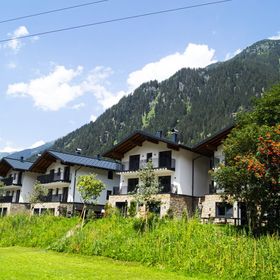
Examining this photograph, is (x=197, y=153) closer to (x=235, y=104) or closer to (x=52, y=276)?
(x=52, y=276)

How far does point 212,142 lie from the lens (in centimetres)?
3547

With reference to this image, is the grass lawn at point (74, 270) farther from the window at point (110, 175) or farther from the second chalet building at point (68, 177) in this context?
the window at point (110, 175)

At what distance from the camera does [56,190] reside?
164 ft

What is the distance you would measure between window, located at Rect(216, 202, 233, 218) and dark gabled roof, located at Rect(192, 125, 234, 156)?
543 cm

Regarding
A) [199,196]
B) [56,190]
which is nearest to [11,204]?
[56,190]

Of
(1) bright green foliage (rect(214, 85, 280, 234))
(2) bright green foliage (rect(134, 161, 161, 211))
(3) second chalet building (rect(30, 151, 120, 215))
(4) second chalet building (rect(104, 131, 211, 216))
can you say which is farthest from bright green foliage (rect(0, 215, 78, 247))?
(3) second chalet building (rect(30, 151, 120, 215))

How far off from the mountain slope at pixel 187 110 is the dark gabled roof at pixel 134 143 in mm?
102802

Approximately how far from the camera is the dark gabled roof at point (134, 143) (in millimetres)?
38075

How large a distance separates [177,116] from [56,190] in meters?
125

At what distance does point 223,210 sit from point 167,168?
722 centimetres

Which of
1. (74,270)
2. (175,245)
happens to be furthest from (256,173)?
(74,270)

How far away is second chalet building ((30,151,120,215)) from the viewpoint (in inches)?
1829

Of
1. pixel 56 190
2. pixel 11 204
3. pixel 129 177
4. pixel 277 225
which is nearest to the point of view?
pixel 277 225

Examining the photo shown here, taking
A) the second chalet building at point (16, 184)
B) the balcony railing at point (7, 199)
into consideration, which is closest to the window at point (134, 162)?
the second chalet building at point (16, 184)
